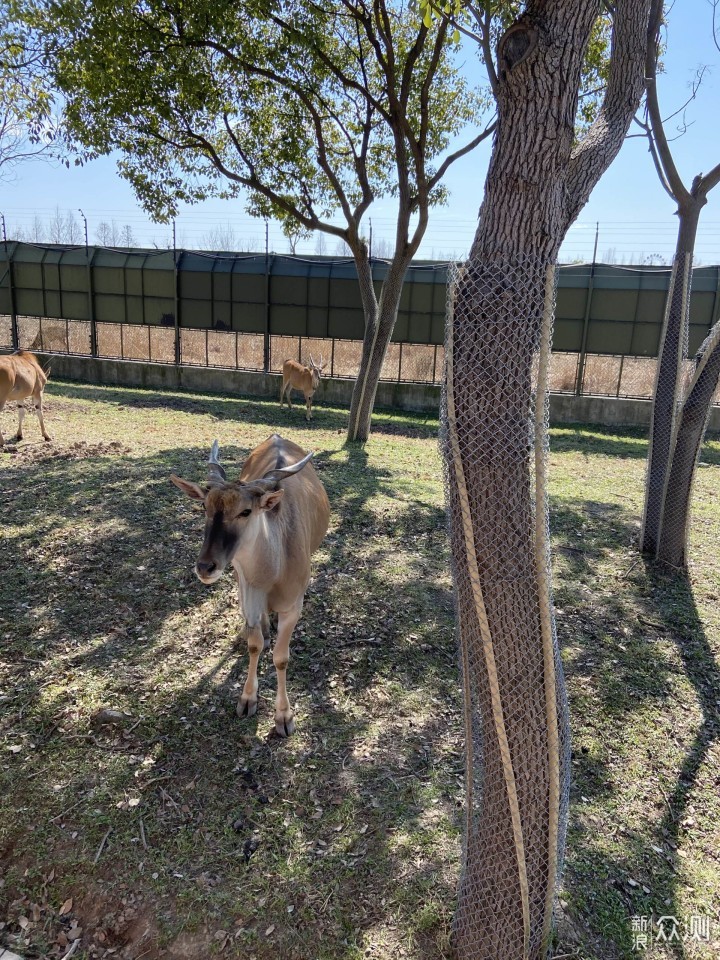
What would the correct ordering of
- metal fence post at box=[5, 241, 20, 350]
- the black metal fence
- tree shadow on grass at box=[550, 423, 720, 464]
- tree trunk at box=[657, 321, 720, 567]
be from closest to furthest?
tree trunk at box=[657, 321, 720, 567] < tree shadow on grass at box=[550, 423, 720, 464] < the black metal fence < metal fence post at box=[5, 241, 20, 350]

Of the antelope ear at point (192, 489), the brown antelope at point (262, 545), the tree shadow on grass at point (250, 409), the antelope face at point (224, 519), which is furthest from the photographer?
the tree shadow on grass at point (250, 409)

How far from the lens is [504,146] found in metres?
2.56

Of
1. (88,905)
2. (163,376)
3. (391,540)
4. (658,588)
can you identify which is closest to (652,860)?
(88,905)

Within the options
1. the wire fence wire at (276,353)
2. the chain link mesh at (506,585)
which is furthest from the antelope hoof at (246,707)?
the wire fence wire at (276,353)

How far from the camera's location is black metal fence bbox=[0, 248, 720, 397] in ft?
50.7

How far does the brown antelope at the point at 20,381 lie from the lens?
9.47 m

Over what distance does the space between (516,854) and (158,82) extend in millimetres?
11520

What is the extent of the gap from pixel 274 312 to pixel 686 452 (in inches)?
489

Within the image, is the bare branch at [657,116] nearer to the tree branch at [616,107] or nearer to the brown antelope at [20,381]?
the tree branch at [616,107]

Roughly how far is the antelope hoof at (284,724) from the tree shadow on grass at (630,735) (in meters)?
1.71

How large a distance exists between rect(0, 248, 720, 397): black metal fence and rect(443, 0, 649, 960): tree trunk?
13.2m

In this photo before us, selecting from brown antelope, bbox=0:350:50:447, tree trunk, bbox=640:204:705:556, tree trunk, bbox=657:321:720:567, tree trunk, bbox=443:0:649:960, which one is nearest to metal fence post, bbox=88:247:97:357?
brown antelope, bbox=0:350:50:447

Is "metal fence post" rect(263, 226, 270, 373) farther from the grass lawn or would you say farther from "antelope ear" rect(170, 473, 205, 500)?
"antelope ear" rect(170, 473, 205, 500)

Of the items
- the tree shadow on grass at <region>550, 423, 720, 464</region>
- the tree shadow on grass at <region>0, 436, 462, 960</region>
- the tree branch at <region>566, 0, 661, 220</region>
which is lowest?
the tree shadow on grass at <region>0, 436, 462, 960</region>
